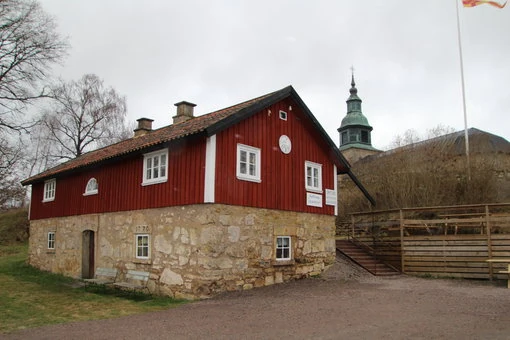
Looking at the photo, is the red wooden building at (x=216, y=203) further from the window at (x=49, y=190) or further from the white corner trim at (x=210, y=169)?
the window at (x=49, y=190)

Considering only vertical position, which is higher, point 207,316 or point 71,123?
point 71,123

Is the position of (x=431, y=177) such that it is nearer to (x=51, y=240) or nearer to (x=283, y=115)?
(x=283, y=115)

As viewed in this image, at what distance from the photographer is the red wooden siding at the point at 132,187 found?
12.6 meters

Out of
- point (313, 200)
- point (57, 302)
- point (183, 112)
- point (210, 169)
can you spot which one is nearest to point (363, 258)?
point (313, 200)

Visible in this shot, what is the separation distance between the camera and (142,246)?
13953 mm

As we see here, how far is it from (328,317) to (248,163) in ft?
18.3

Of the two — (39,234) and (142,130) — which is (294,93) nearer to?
(142,130)

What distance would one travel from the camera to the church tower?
51.8 meters

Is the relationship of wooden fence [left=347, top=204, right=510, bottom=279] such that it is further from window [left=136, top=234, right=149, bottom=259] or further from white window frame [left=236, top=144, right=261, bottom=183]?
window [left=136, top=234, right=149, bottom=259]

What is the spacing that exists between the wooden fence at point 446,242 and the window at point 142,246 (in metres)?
8.76

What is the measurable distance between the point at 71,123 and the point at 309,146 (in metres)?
25.6

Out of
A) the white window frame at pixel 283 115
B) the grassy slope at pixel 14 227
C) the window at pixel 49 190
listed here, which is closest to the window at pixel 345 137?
the grassy slope at pixel 14 227

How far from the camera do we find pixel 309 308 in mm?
10164

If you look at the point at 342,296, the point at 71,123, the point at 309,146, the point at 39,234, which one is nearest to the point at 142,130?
the point at 39,234
